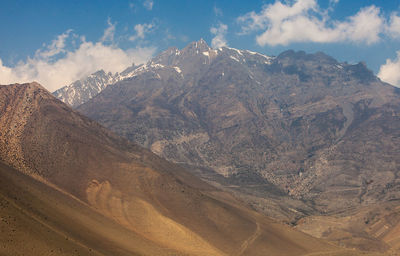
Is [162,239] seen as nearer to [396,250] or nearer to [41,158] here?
[41,158]

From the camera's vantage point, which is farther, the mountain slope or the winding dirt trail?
the winding dirt trail

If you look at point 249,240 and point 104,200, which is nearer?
point 104,200

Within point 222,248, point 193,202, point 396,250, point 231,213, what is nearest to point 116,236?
point 222,248

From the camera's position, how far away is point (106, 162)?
6053 inches

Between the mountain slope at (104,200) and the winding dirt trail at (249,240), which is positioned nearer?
the mountain slope at (104,200)

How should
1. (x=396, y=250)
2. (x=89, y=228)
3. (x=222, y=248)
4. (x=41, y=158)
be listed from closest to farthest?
(x=89, y=228) → (x=222, y=248) → (x=41, y=158) → (x=396, y=250)

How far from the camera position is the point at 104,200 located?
133m

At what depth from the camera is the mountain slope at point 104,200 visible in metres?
104

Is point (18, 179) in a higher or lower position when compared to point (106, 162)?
lower

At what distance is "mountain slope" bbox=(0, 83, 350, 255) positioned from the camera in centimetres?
10444

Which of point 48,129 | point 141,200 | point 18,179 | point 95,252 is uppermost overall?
point 48,129

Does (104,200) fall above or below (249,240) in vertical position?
below

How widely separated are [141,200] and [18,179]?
39244 millimetres

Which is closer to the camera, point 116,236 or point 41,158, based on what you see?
point 116,236
